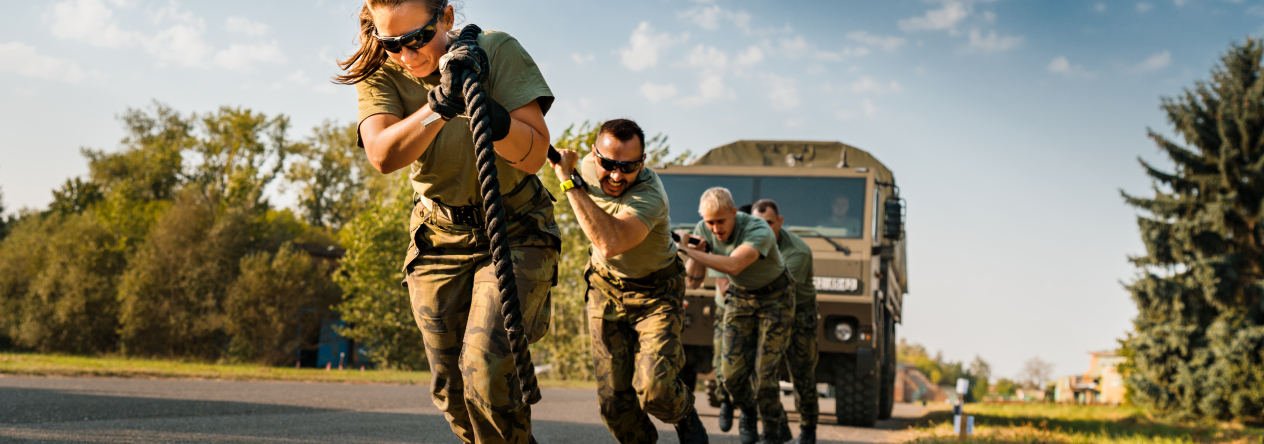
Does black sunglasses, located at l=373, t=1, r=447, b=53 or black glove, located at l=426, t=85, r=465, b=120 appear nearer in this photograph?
black glove, located at l=426, t=85, r=465, b=120

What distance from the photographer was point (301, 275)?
32562 millimetres

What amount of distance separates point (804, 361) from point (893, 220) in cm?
291

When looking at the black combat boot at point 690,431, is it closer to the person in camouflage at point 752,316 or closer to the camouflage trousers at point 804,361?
the person in camouflage at point 752,316

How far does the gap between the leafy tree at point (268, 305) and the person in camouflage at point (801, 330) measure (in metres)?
26.9

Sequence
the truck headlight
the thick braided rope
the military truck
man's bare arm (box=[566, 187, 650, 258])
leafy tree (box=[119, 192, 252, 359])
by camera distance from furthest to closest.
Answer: leafy tree (box=[119, 192, 252, 359]) < the truck headlight < the military truck < man's bare arm (box=[566, 187, 650, 258]) < the thick braided rope

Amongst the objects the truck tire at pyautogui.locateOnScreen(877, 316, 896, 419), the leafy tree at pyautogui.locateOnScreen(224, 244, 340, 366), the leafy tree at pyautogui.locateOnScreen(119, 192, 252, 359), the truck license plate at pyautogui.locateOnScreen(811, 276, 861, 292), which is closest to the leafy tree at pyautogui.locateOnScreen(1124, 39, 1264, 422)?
the truck tire at pyautogui.locateOnScreen(877, 316, 896, 419)

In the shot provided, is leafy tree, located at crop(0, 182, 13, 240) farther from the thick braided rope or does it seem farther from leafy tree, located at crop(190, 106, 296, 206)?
the thick braided rope

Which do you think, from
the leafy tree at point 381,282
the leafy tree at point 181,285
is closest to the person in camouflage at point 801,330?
the leafy tree at point 381,282

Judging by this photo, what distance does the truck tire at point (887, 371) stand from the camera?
11.6 meters

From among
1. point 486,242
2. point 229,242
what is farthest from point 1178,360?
point 229,242

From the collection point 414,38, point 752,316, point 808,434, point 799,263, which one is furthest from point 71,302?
point 414,38

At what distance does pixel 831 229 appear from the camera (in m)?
9.71

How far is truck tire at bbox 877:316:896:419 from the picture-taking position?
11578 mm

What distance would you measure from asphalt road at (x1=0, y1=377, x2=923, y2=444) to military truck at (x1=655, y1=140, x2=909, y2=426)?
696 mm
